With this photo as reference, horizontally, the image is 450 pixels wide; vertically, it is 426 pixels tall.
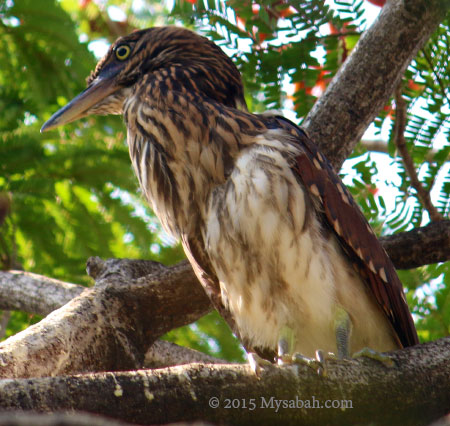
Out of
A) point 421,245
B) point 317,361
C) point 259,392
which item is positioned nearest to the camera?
point 259,392

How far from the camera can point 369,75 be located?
132 inches

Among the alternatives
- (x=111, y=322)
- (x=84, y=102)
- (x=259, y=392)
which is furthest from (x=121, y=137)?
(x=259, y=392)

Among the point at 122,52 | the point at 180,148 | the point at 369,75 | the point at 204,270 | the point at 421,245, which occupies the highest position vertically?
the point at 122,52

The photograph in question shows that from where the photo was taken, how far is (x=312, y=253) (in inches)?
108

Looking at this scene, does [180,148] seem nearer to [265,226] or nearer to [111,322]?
[265,226]

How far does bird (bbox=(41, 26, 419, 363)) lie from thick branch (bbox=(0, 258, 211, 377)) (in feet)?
0.61

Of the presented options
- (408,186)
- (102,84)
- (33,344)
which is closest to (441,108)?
(408,186)

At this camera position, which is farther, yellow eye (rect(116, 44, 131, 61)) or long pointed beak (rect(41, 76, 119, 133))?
yellow eye (rect(116, 44, 131, 61))

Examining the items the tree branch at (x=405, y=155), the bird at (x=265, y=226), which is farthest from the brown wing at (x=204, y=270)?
the tree branch at (x=405, y=155)

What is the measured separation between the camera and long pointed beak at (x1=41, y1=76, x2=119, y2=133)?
3299mm

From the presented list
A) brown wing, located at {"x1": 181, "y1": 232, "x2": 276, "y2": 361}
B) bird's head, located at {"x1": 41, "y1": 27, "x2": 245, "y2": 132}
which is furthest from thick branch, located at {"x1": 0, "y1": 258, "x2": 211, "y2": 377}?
bird's head, located at {"x1": 41, "y1": 27, "x2": 245, "y2": 132}

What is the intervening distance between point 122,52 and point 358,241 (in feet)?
5.19

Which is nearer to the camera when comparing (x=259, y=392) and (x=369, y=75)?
(x=259, y=392)

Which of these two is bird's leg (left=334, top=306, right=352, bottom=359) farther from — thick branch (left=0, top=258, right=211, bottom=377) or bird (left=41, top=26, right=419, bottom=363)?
thick branch (left=0, top=258, right=211, bottom=377)
